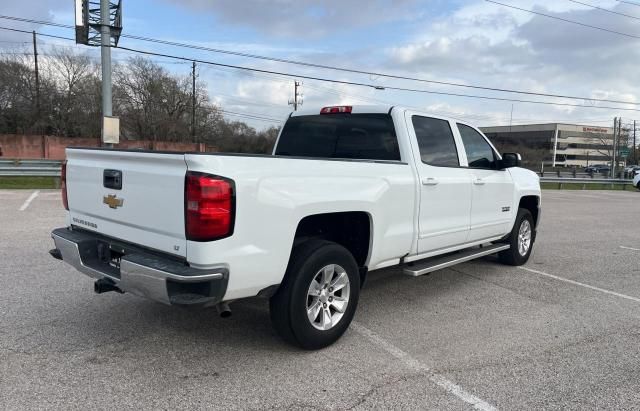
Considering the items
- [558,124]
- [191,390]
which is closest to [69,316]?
[191,390]

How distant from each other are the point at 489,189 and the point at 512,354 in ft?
7.94

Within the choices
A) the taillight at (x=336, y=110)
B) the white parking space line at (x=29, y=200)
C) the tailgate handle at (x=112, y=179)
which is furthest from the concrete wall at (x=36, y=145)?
the tailgate handle at (x=112, y=179)

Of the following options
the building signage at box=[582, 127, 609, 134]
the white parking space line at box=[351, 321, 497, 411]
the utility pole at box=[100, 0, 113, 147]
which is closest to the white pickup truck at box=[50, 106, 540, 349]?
the white parking space line at box=[351, 321, 497, 411]

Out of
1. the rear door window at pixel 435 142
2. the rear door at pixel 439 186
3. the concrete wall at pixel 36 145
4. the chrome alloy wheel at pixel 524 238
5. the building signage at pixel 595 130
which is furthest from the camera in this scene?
the building signage at pixel 595 130

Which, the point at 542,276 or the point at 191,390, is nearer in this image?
the point at 191,390

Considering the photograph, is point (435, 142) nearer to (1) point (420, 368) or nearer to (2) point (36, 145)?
A: (1) point (420, 368)

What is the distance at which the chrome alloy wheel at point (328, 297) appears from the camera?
3844 millimetres

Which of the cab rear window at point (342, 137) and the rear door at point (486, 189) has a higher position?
the cab rear window at point (342, 137)

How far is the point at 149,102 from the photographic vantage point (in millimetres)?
52375

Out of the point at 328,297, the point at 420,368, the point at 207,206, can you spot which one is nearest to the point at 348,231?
the point at 328,297

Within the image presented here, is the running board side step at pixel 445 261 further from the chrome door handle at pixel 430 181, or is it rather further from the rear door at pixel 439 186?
the chrome door handle at pixel 430 181

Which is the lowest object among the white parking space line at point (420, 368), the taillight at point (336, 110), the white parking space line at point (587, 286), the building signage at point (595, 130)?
the white parking space line at point (420, 368)

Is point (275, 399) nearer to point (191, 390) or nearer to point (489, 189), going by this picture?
point (191, 390)

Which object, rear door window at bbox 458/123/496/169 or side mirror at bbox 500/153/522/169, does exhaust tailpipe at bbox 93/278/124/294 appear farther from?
side mirror at bbox 500/153/522/169
